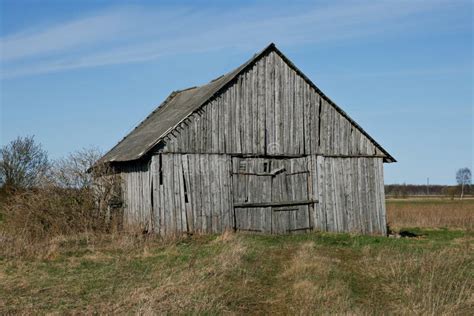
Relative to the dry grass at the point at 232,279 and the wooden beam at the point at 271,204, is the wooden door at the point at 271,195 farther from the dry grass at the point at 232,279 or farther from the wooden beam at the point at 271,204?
the dry grass at the point at 232,279

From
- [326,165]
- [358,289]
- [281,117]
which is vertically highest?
[281,117]

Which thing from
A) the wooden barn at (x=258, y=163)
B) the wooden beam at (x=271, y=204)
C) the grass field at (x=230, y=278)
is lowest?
the grass field at (x=230, y=278)

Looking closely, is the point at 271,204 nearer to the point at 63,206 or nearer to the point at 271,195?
the point at 271,195

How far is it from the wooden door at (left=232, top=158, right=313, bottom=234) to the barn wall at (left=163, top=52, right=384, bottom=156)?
46cm

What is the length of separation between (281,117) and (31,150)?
83.0 ft

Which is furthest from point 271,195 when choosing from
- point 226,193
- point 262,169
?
point 226,193

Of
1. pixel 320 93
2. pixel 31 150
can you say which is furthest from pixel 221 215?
pixel 31 150

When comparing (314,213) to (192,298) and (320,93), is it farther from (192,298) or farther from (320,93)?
(192,298)

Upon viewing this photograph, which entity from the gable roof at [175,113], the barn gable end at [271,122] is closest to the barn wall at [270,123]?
the barn gable end at [271,122]

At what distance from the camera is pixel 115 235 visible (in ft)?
54.4

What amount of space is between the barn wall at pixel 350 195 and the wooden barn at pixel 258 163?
0.04m

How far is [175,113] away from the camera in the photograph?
21859mm

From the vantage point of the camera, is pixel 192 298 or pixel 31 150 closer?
pixel 192 298

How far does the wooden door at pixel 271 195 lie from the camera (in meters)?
19.4
